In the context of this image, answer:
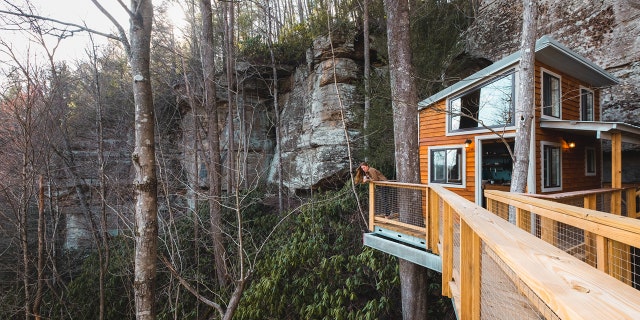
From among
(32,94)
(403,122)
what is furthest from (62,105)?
(403,122)

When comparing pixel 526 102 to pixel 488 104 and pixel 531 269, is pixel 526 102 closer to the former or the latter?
pixel 488 104

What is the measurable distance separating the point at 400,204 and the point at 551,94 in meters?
5.58

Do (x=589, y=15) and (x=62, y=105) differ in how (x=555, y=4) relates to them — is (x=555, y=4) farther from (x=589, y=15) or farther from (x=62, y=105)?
(x=62, y=105)

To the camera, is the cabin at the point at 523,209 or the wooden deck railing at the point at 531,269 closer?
the wooden deck railing at the point at 531,269

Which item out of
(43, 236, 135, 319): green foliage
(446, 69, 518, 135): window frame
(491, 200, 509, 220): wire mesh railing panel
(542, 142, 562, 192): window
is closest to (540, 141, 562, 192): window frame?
(542, 142, 562, 192): window

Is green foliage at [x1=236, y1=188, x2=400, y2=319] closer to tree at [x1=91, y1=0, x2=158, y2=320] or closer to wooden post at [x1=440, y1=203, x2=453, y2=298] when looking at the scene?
wooden post at [x1=440, y1=203, x2=453, y2=298]

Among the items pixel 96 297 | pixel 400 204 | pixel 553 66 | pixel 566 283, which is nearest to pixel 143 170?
pixel 566 283

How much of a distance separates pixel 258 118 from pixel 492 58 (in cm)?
1183

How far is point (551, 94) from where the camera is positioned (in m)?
7.21

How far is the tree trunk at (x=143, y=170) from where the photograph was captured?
328 centimetres

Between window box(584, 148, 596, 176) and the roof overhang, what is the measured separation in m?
1.38

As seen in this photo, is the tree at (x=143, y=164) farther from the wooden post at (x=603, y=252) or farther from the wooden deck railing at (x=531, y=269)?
the wooden post at (x=603, y=252)

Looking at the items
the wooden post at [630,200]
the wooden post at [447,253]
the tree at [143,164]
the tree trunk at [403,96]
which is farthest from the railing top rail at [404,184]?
the wooden post at [630,200]

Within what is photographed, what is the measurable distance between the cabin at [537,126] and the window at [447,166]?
3 centimetres
